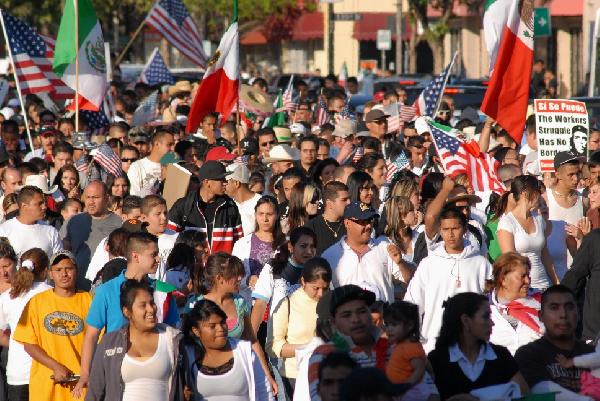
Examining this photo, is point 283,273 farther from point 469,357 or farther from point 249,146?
point 249,146

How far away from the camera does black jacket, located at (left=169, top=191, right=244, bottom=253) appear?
11695 mm

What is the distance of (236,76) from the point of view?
1597 cm

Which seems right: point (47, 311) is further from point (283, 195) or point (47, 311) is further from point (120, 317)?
point (283, 195)

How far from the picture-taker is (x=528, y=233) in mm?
10875

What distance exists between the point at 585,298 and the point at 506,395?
3.17 meters

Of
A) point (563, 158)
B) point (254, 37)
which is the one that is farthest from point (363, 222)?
point (254, 37)

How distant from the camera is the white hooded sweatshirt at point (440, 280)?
9.35m

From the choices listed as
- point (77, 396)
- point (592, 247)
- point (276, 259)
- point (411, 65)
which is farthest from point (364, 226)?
point (411, 65)

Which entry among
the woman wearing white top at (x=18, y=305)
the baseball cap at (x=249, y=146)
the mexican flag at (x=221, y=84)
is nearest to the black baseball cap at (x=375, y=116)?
the baseball cap at (x=249, y=146)

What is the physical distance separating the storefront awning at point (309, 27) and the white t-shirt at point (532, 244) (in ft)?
175

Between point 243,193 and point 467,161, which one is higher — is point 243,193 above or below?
below

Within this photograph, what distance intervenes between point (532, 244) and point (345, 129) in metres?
7.86

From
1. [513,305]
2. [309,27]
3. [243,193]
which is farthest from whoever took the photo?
[309,27]

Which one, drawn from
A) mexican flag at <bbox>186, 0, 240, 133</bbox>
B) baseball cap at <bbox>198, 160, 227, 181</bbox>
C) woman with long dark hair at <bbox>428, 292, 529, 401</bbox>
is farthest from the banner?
woman with long dark hair at <bbox>428, 292, 529, 401</bbox>
